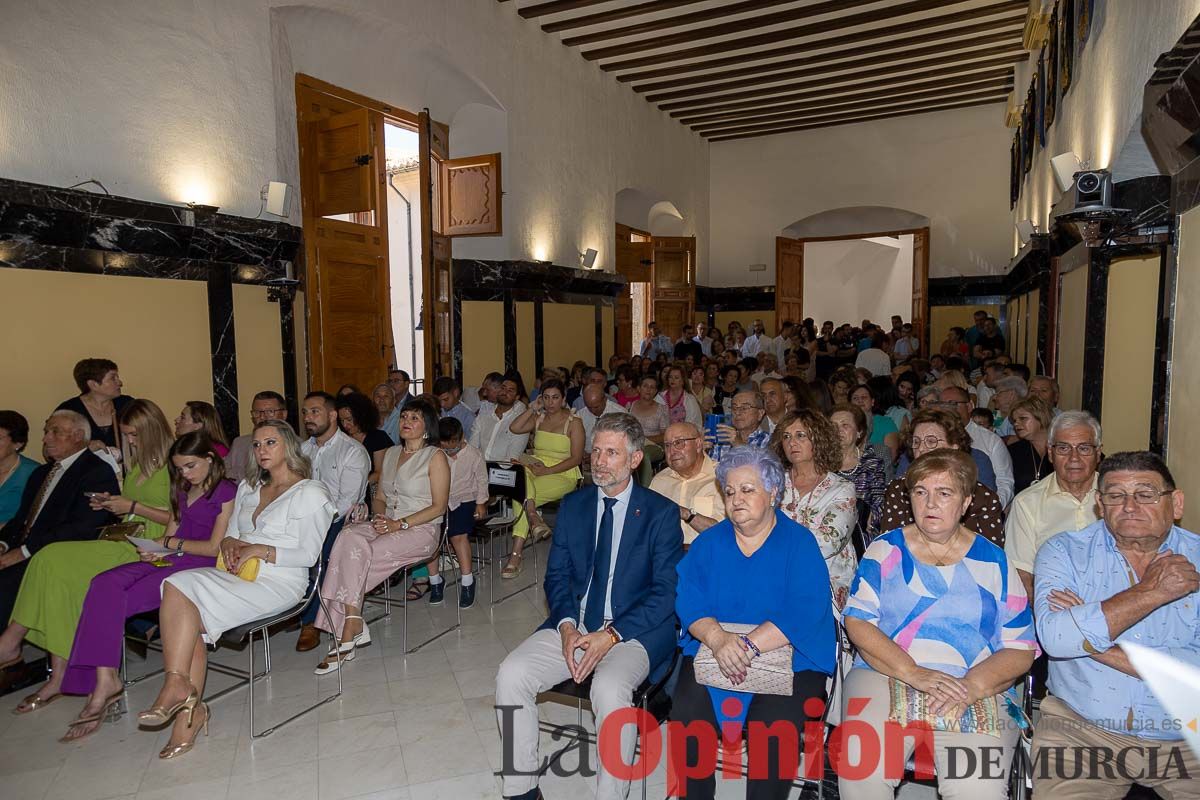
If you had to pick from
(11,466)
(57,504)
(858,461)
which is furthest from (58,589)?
(858,461)

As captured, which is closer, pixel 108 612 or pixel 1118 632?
pixel 1118 632

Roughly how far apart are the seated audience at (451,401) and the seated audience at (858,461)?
3442 mm

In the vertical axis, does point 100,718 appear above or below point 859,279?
below

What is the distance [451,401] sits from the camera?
262 inches

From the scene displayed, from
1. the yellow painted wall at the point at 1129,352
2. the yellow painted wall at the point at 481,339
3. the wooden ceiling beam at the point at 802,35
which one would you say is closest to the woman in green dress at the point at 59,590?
the yellow painted wall at the point at 481,339

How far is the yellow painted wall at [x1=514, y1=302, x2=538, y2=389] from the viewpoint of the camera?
9922mm

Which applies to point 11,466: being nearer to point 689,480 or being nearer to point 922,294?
point 689,480

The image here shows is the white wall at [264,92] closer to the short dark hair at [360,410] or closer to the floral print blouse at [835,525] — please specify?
the short dark hair at [360,410]

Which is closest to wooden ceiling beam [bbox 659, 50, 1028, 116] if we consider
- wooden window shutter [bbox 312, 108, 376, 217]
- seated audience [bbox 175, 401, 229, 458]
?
wooden window shutter [bbox 312, 108, 376, 217]

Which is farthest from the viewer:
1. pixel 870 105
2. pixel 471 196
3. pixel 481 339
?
pixel 870 105

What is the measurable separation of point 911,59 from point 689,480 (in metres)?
10.1

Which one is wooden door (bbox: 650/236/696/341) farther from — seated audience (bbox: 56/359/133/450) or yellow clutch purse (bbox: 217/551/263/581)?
yellow clutch purse (bbox: 217/551/263/581)

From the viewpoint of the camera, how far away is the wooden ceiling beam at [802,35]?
9.42m

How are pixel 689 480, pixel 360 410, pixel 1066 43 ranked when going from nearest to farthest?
pixel 689 480 < pixel 360 410 < pixel 1066 43
